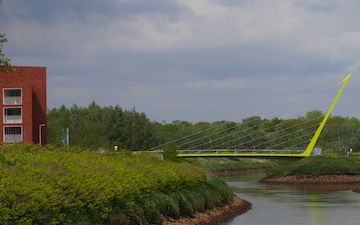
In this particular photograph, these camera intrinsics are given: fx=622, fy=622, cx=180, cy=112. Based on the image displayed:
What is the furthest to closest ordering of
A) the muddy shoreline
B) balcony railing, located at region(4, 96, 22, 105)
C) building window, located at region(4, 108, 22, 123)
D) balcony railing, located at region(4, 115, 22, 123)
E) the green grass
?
the green grass → the muddy shoreline → building window, located at region(4, 108, 22, 123) → balcony railing, located at region(4, 115, 22, 123) → balcony railing, located at region(4, 96, 22, 105)

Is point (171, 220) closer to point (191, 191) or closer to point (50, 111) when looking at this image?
point (191, 191)

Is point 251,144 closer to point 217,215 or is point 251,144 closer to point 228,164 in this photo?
point 228,164

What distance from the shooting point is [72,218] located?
1878 cm

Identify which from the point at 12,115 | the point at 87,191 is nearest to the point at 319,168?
the point at 12,115

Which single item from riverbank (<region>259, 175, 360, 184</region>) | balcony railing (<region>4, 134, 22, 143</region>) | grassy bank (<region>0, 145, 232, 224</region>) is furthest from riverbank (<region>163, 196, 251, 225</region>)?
riverbank (<region>259, 175, 360, 184</region>)

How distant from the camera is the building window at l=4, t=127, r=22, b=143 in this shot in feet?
227

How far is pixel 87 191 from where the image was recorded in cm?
2030

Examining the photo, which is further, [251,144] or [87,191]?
[251,144]

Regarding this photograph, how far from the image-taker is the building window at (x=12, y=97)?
6962cm

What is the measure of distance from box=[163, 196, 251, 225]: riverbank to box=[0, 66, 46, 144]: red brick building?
31.0 metres

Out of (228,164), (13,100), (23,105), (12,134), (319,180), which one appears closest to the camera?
(23,105)

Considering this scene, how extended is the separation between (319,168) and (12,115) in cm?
4044

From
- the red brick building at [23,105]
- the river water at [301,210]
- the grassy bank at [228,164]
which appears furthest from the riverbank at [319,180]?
the red brick building at [23,105]

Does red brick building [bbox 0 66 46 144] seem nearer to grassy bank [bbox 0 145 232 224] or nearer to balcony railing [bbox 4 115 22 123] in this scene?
balcony railing [bbox 4 115 22 123]
